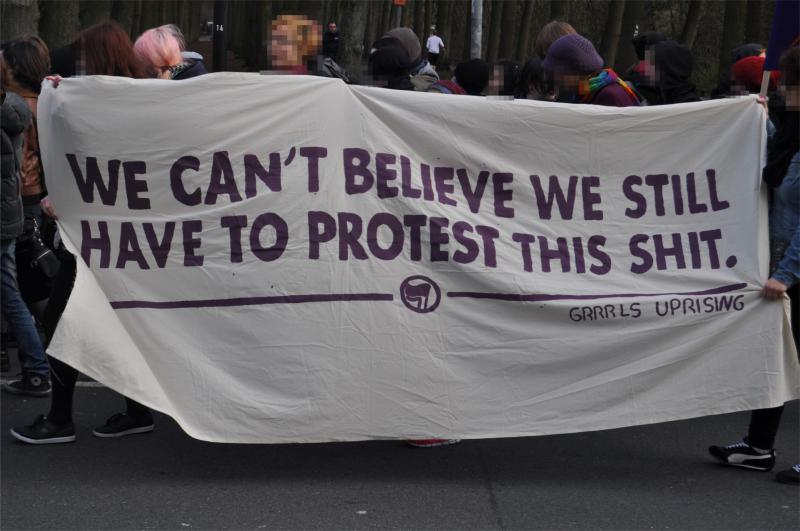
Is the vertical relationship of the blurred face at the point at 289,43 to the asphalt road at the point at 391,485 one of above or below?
above

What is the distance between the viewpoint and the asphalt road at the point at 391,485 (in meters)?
4.24

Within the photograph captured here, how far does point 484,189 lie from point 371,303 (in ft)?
2.24

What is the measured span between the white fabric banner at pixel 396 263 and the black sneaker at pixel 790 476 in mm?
338

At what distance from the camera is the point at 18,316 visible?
5.59 metres

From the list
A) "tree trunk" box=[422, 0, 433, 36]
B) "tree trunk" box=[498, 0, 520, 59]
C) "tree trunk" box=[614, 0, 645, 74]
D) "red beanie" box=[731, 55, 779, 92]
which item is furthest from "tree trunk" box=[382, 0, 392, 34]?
"red beanie" box=[731, 55, 779, 92]

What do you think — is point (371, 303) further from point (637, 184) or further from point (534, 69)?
point (534, 69)

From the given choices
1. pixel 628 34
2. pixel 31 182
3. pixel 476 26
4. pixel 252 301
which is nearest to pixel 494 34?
pixel 628 34

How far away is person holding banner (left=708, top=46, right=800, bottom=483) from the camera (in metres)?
4.55

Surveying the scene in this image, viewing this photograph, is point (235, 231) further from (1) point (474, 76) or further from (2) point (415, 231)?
(1) point (474, 76)

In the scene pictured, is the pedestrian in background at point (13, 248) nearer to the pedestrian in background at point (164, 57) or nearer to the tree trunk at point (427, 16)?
the pedestrian in background at point (164, 57)

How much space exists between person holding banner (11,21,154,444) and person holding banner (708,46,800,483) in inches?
109

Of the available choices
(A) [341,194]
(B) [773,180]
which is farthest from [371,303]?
(B) [773,180]

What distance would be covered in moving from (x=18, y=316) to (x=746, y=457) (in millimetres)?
3566

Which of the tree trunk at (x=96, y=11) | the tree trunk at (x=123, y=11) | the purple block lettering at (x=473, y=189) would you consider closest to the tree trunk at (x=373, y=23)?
the tree trunk at (x=123, y=11)
